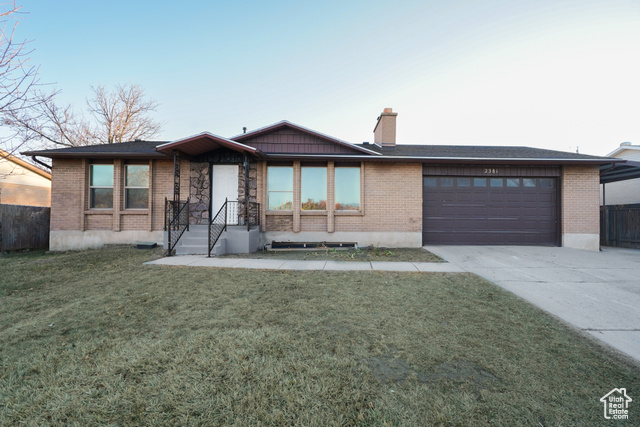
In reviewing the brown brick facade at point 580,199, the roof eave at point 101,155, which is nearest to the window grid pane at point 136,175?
the roof eave at point 101,155

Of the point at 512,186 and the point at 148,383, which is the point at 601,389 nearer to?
the point at 148,383

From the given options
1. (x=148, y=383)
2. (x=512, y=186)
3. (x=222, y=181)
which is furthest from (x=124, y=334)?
(x=512, y=186)

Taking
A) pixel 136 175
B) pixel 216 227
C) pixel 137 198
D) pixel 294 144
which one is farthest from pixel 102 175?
pixel 294 144

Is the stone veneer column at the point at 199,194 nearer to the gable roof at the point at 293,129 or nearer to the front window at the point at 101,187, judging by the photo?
the gable roof at the point at 293,129

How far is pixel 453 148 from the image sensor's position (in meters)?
11.5

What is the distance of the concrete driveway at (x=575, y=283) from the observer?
298 centimetres

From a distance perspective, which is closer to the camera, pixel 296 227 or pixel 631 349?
pixel 631 349

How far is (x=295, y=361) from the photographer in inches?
87.4

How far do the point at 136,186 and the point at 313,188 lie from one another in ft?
22.9

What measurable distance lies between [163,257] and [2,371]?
5671mm

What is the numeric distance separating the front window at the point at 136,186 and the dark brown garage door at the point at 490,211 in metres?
11.0

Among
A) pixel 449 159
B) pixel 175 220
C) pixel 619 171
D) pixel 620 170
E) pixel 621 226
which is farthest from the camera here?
pixel 621 226

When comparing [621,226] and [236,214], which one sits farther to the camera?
[621,226]

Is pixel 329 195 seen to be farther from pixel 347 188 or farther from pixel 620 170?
pixel 620 170
